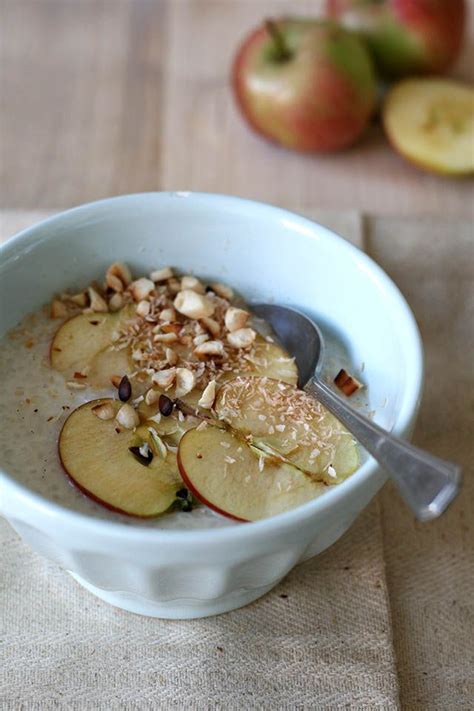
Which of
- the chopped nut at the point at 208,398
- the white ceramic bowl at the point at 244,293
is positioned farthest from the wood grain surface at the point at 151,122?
the chopped nut at the point at 208,398

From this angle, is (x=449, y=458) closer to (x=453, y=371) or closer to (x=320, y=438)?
(x=453, y=371)

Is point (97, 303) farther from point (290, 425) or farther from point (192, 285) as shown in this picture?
point (290, 425)

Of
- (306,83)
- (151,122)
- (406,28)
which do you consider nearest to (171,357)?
(306,83)

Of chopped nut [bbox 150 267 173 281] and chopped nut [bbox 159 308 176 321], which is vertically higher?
chopped nut [bbox 150 267 173 281]

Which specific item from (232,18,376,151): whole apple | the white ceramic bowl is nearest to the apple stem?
(232,18,376,151): whole apple

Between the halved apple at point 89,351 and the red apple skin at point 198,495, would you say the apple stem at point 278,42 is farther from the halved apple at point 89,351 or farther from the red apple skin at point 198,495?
the red apple skin at point 198,495

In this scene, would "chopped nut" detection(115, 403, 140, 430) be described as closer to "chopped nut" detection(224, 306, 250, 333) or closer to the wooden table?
"chopped nut" detection(224, 306, 250, 333)

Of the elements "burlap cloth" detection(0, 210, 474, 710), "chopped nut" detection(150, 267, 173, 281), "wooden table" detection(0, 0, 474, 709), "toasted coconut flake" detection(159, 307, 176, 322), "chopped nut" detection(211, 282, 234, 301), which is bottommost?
"burlap cloth" detection(0, 210, 474, 710)

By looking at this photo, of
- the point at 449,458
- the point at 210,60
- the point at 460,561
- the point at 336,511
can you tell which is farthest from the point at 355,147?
the point at 336,511
